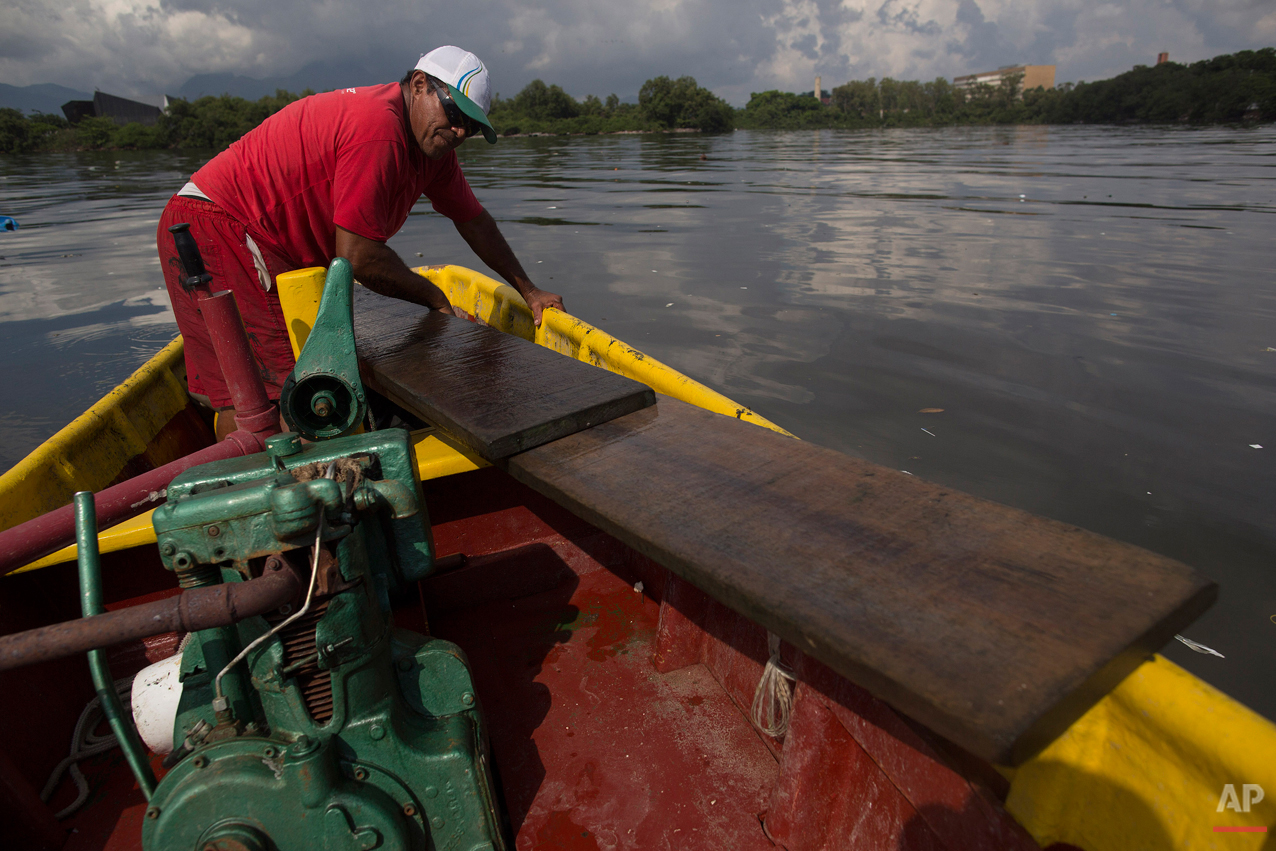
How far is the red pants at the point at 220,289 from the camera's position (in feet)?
8.00

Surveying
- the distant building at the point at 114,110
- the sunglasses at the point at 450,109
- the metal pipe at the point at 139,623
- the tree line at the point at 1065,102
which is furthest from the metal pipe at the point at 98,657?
the distant building at the point at 114,110

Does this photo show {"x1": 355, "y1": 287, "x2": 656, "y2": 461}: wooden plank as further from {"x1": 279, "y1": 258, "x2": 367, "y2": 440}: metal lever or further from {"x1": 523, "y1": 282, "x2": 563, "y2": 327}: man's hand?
{"x1": 523, "y1": 282, "x2": 563, "y2": 327}: man's hand

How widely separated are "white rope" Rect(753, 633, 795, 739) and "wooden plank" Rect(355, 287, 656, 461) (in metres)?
0.80

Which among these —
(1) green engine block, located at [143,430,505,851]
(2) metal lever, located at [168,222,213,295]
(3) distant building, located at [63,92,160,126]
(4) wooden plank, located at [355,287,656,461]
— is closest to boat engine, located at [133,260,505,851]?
(1) green engine block, located at [143,430,505,851]

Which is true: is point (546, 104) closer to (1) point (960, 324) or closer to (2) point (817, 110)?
(2) point (817, 110)

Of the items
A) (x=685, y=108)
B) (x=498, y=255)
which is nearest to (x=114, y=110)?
(x=685, y=108)

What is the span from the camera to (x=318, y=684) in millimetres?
1322

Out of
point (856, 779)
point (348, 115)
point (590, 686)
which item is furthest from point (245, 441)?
point (856, 779)

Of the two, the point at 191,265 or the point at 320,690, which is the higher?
the point at 191,265

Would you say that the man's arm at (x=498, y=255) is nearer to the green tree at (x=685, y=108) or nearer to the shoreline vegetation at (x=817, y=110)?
the shoreline vegetation at (x=817, y=110)

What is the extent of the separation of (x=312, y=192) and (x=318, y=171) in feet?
0.28

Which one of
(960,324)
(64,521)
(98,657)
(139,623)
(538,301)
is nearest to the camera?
(139,623)

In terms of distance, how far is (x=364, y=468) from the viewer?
4.46ft

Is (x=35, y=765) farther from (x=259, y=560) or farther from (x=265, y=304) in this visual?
(x=265, y=304)
